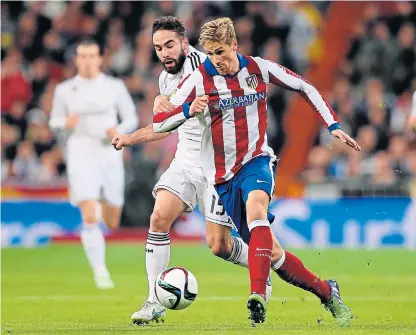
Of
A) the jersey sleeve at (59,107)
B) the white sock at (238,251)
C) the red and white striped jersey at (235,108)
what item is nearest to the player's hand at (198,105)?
the red and white striped jersey at (235,108)

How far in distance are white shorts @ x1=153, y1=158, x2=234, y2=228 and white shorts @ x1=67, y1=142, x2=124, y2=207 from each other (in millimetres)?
3731

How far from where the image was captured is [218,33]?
7449mm

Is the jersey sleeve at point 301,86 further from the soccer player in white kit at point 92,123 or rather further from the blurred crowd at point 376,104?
the blurred crowd at point 376,104

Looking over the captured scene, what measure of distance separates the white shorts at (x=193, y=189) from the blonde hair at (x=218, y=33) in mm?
1259

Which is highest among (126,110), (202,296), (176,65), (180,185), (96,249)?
(176,65)

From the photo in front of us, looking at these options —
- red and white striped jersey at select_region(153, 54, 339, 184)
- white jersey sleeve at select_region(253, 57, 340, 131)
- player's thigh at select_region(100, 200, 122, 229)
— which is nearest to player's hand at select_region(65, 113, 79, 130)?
player's thigh at select_region(100, 200, 122, 229)

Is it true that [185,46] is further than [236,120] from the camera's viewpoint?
Yes

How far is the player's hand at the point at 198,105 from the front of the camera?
7.49 meters

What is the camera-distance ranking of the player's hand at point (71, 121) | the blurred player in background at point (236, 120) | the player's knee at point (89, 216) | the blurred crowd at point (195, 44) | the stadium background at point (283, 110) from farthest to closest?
the blurred crowd at point (195, 44), the stadium background at point (283, 110), the player's hand at point (71, 121), the player's knee at point (89, 216), the blurred player in background at point (236, 120)

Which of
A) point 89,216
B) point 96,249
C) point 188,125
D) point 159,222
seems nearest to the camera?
point 159,222

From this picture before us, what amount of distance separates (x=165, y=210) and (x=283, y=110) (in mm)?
11332

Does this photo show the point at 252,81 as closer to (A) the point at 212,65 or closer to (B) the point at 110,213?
(A) the point at 212,65

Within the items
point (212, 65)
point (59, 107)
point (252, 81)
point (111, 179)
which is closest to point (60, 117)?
point (59, 107)

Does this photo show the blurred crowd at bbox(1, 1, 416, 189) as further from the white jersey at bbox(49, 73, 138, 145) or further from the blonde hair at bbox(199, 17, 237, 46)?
the blonde hair at bbox(199, 17, 237, 46)
